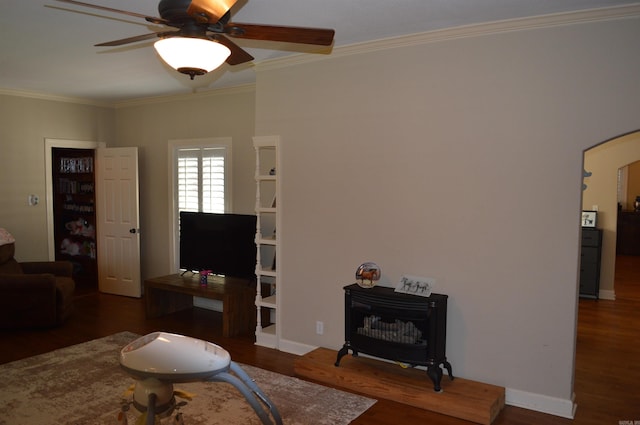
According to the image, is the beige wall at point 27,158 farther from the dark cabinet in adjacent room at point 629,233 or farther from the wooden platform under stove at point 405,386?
the dark cabinet in adjacent room at point 629,233

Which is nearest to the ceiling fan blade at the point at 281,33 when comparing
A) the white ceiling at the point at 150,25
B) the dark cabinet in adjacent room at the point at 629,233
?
the white ceiling at the point at 150,25

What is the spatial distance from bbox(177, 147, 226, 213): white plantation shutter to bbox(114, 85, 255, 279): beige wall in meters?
0.21

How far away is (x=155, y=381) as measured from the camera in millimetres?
1259

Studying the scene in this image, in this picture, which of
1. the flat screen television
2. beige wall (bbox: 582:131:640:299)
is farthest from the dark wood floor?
the flat screen television

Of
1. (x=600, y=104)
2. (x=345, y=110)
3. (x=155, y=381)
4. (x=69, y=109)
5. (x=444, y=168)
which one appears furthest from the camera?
(x=69, y=109)

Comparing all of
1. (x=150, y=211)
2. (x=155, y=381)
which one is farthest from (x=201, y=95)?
(x=155, y=381)

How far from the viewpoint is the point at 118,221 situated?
269 inches

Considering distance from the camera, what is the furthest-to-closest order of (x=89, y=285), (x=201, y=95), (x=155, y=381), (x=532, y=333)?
(x=89, y=285), (x=201, y=95), (x=532, y=333), (x=155, y=381)

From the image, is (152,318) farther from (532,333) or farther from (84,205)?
(532,333)

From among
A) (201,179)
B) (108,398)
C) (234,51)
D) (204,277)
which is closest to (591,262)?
(204,277)

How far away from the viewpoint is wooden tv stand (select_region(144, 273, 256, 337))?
508cm

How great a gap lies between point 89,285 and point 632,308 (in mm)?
7785

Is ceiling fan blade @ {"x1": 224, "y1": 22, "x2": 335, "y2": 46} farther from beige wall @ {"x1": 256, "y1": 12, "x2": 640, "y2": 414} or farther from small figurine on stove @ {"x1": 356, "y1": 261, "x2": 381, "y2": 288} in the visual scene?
small figurine on stove @ {"x1": 356, "y1": 261, "x2": 381, "y2": 288}

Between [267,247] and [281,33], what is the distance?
3.35m
